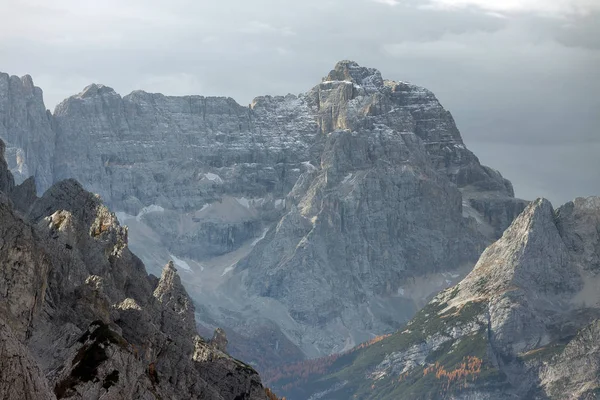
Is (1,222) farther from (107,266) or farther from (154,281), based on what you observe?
(154,281)

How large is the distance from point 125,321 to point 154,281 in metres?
61.1

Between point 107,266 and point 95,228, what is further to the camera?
point 95,228

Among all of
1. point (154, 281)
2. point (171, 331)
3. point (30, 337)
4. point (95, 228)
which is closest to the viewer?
point (30, 337)

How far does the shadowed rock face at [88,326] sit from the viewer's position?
3246 inches

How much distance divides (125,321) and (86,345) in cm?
2314

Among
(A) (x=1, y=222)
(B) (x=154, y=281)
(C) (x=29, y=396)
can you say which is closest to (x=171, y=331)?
(A) (x=1, y=222)

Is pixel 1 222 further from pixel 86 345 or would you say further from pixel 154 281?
pixel 154 281

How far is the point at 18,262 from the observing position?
311 ft

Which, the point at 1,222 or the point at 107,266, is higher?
the point at 1,222

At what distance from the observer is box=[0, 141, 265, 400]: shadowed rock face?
82.4 meters

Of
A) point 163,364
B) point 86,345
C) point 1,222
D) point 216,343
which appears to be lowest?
point 216,343

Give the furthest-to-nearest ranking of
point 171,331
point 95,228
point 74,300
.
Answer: point 95,228 → point 171,331 → point 74,300

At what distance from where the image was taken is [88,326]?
96.9 m

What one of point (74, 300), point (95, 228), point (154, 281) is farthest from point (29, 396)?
point (154, 281)
